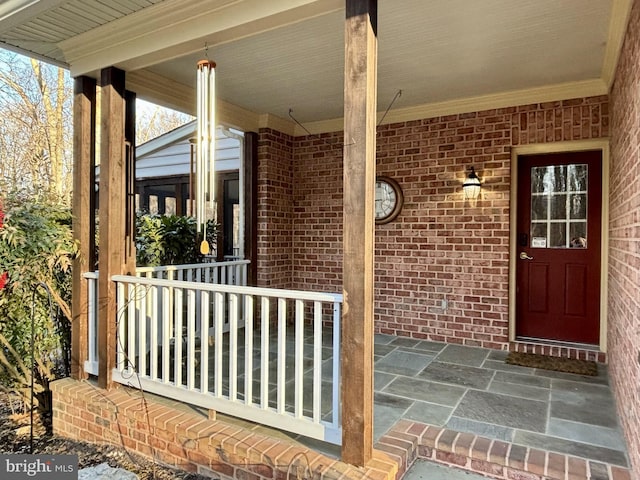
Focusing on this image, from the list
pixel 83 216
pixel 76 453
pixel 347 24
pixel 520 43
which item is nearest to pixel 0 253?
pixel 83 216

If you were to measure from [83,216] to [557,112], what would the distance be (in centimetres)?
427

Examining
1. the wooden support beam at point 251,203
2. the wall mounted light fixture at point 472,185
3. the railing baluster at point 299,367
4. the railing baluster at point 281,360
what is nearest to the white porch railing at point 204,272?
the wooden support beam at point 251,203

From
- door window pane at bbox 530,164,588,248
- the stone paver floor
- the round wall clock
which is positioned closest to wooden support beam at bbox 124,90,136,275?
the stone paver floor

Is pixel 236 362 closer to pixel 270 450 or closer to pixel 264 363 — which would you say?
pixel 264 363

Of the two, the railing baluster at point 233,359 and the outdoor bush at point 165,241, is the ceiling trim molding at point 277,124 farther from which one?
the railing baluster at point 233,359

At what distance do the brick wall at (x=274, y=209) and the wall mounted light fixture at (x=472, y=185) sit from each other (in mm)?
2218

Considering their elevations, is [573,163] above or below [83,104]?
below

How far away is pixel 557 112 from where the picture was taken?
3.96 m

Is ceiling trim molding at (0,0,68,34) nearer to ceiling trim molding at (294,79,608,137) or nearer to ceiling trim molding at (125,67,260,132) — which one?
ceiling trim molding at (125,67,260,132)

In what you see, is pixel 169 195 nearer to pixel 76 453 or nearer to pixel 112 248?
pixel 112 248

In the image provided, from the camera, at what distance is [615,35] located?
281 centimetres

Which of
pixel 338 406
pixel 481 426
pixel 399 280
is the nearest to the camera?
pixel 338 406

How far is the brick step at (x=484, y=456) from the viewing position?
6.82ft

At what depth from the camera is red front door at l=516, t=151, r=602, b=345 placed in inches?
157
